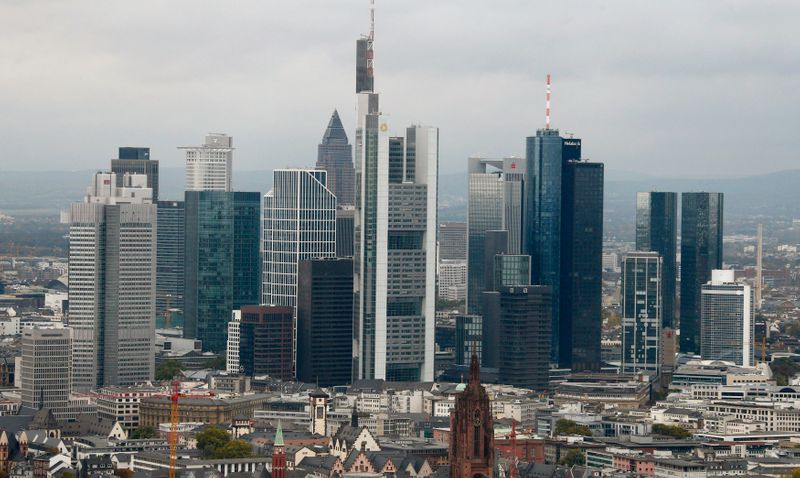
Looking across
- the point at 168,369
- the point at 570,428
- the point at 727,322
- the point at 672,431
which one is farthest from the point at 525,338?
the point at 672,431

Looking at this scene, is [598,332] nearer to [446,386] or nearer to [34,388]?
[446,386]

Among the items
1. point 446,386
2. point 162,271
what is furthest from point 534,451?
point 162,271

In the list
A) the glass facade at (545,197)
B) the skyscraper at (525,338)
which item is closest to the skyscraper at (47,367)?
the skyscraper at (525,338)

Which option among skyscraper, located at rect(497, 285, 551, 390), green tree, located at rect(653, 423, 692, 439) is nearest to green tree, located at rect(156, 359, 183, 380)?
skyscraper, located at rect(497, 285, 551, 390)

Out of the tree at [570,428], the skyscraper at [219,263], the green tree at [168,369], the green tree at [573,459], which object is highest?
the skyscraper at [219,263]

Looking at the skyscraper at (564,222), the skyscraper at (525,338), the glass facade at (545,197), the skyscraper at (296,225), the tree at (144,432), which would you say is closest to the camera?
the tree at (144,432)

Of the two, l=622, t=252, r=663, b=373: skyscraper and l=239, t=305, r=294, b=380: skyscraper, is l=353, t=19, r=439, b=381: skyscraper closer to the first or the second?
l=239, t=305, r=294, b=380: skyscraper

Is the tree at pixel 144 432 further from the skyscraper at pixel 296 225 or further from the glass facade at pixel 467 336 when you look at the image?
the skyscraper at pixel 296 225
